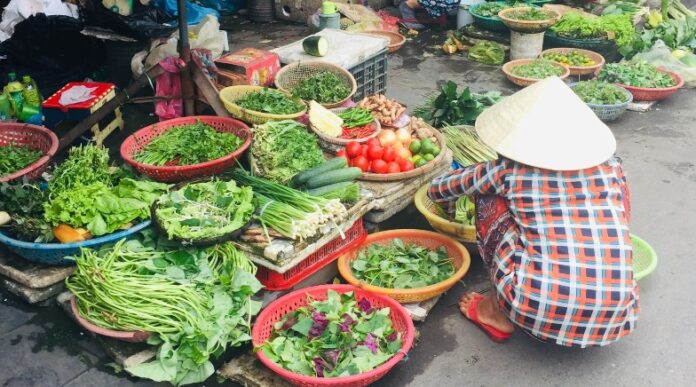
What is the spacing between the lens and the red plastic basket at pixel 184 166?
3.74 m

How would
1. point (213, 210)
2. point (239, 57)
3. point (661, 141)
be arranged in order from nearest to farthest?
point (213, 210) < point (239, 57) < point (661, 141)

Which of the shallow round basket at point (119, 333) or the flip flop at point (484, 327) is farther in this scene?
the flip flop at point (484, 327)

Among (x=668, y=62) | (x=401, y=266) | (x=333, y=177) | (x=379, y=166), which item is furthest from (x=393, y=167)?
(x=668, y=62)

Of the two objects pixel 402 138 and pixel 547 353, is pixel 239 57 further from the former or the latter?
pixel 547 353

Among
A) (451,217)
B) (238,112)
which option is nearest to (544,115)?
(451,217)

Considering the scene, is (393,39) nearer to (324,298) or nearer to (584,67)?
(584,67)

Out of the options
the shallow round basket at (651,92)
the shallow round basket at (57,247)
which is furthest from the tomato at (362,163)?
the shallow round basket at (651,92)

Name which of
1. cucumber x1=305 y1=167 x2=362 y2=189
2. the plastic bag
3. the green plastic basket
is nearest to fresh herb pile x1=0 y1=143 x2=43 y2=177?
cucumber x1=305 y1=167 x2=362 y2=189

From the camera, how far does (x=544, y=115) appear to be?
3039 mm

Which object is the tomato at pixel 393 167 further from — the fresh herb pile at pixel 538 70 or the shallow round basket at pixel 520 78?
the fresh herb pile at pixel 538 70

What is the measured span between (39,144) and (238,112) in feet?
4.46

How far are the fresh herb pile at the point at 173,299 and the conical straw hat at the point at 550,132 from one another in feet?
4.76

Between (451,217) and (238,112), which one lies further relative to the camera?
(238,112)

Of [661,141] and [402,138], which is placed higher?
[402,138]
